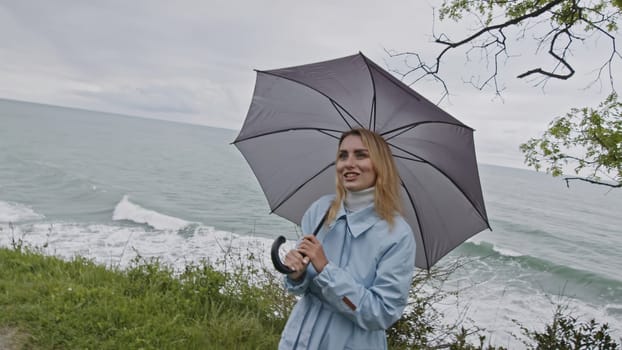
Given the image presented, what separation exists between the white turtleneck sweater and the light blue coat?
0.05 m

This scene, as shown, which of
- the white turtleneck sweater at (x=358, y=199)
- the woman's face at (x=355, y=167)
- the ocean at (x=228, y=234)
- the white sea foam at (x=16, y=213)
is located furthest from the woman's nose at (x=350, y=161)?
the white sea foam at (x=16, y=213)

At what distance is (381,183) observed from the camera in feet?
6.52

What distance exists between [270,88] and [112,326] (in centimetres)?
260

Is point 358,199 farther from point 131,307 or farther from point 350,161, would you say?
point 131,307

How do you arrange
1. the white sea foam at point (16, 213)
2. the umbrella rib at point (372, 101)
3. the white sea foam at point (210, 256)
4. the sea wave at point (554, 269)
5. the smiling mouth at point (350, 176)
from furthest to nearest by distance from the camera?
the sea wave at point (554, 269), the white sea foam at point (16, 213), the white sea foam at point (210, 256), the umbrella rib at point (372, 101), the smiling mouth at point (350, 176)

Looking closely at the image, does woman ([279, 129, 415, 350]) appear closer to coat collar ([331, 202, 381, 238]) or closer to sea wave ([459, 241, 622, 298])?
coat collar ([331, 202, 381, 238])

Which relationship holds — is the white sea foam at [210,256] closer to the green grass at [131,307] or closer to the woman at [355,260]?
the green grass at [131,307]

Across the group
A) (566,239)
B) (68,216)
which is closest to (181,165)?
(68,216)

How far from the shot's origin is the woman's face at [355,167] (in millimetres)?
2000

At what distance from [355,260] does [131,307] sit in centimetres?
293

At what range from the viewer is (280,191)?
297cm

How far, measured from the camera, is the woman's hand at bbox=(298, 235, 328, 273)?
173 cm

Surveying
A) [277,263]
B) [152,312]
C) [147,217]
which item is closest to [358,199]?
[277,263]

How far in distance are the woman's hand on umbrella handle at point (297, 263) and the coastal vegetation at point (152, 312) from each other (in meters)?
2.19
